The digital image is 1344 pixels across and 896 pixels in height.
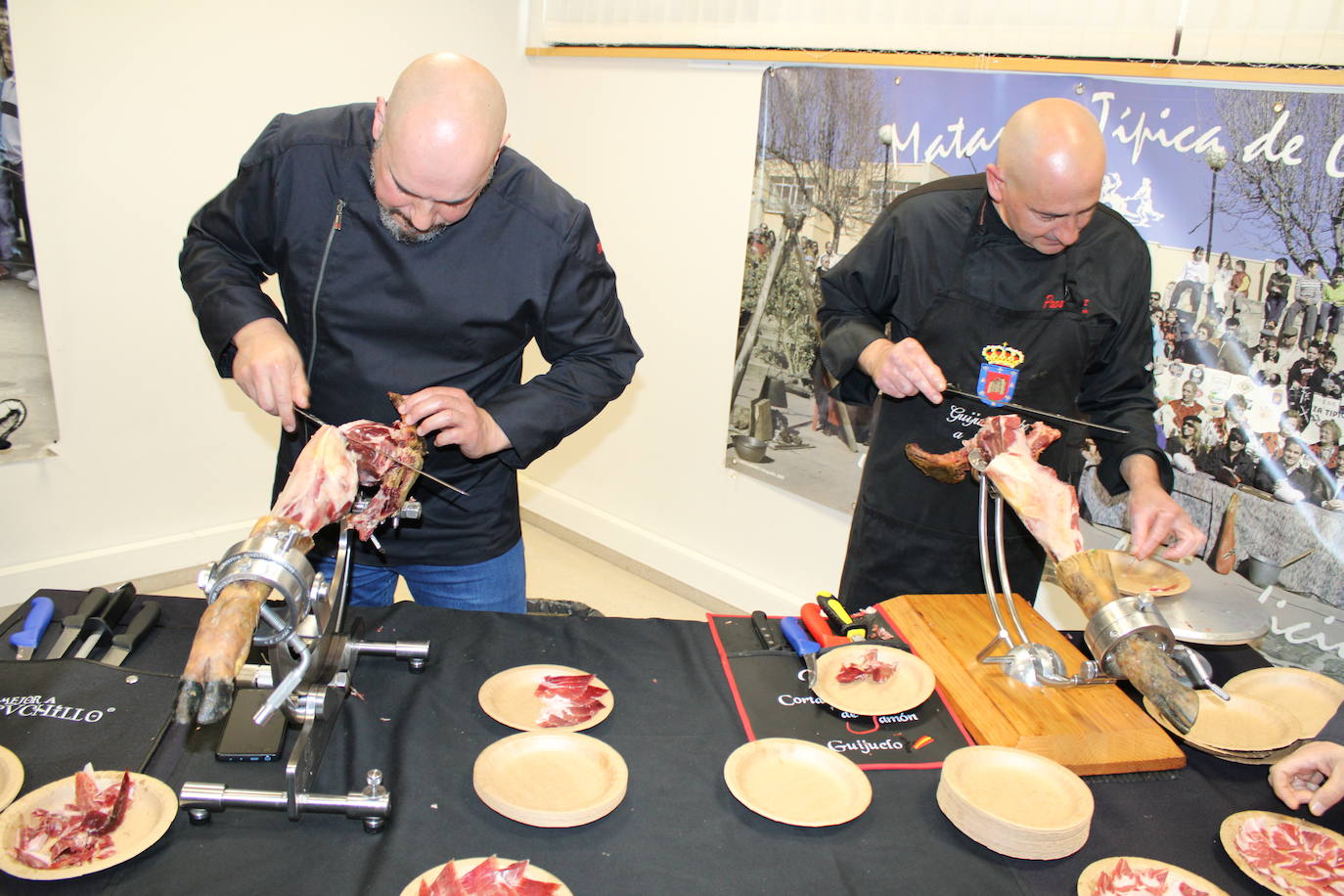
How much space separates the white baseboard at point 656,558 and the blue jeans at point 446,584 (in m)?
1.93

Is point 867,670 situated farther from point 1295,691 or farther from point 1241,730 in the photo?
point 1295,691

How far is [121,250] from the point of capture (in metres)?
3.70

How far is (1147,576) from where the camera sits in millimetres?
2264

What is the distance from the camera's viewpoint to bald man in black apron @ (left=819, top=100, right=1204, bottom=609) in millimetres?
2270

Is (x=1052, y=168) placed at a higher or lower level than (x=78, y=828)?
higher

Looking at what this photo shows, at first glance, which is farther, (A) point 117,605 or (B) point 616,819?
(A) point 117,605

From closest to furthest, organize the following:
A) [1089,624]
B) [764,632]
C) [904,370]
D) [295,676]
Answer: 1. [295,676]
2. [1089,624]
3. [764,632]
4. [904,370]

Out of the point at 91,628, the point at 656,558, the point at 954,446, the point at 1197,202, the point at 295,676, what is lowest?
the point at 656,558

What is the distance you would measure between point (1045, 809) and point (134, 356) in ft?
12.2

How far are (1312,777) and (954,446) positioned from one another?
3.37 ft

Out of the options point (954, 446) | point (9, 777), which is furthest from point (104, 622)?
point (954, 446)

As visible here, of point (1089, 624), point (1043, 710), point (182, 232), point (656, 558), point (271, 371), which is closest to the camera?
point (1089, 624)

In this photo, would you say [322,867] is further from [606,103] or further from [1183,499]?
[606,103]

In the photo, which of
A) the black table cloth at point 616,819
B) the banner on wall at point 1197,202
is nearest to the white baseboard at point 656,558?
the banner on wall at point 1197,202
